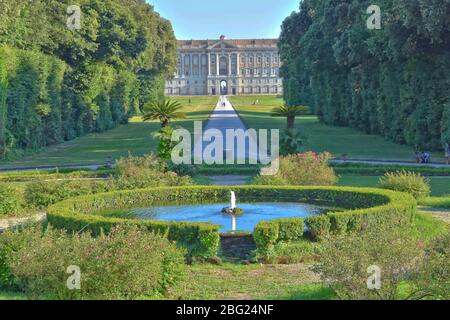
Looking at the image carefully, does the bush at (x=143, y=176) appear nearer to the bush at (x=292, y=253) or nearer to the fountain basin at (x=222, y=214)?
the fountain basin at (x=222, y=214)

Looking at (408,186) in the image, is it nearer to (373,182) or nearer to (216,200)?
(373,182)

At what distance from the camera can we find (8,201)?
19016 millimetres

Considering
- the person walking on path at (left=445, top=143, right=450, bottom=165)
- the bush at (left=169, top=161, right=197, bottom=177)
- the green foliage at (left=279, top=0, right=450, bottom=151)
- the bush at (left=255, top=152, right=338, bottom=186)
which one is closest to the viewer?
the bush at (left=255, top=152, right=338, bottom=186)

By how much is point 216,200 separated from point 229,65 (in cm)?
15031

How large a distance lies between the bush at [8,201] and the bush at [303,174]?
6.50 meters

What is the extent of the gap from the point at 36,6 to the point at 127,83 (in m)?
25.0

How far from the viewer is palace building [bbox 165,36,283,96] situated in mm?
168000

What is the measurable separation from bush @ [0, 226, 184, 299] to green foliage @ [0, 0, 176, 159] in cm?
2540

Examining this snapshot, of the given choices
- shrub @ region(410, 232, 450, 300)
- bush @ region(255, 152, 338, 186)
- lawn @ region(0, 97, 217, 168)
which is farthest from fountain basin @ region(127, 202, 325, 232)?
lawn @ region(0, 97, 217, 168)

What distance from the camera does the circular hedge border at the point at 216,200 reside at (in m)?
13.5

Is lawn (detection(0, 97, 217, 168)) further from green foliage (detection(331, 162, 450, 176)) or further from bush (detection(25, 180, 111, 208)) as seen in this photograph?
bush (detection(25, 180, 111, 208))

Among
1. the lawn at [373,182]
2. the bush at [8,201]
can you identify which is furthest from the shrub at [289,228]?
the lawn at [373,182]

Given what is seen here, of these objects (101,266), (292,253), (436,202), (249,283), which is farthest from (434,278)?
(436,202)
